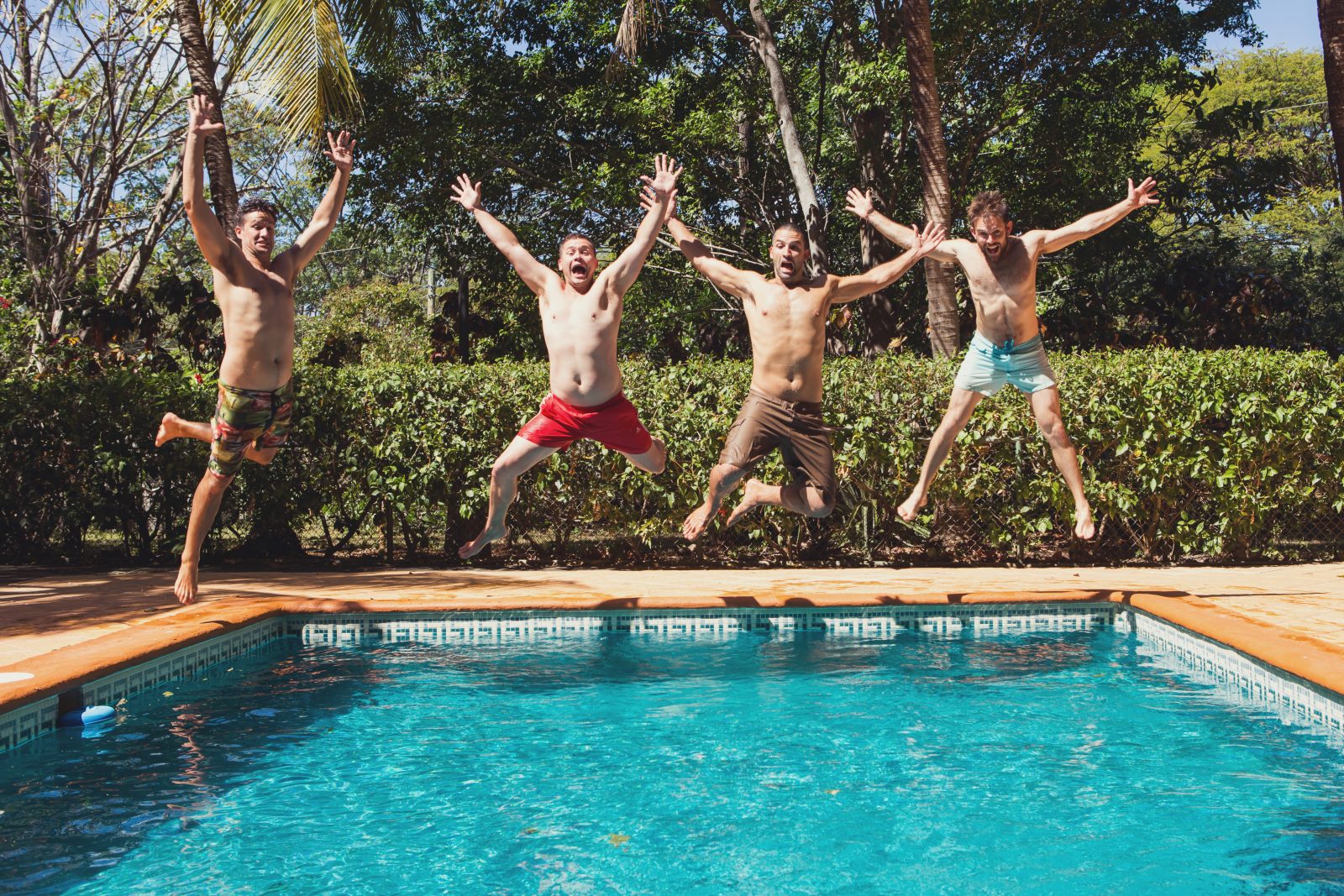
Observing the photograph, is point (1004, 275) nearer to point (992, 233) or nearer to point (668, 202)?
point (992, 233)

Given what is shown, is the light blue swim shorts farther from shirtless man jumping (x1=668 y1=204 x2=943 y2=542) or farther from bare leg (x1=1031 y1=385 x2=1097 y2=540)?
shirtless man jumping (x1=668 y1=204 x2=943 y2=542)

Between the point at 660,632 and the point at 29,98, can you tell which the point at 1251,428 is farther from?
the point at 29,98

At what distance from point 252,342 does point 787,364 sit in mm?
3037

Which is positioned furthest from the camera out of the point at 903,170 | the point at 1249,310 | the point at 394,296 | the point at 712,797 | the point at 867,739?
the point at 394,296

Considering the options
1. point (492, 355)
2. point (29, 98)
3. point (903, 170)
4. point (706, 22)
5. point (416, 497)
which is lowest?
point (416, 497)

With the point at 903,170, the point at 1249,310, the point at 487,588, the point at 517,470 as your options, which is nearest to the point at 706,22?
the point at 903,170

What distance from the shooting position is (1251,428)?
10047 mm

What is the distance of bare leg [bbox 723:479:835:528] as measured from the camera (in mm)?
6969

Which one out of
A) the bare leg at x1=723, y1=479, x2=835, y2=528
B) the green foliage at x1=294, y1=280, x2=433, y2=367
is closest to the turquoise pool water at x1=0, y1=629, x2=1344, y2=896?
the bare leg at x1=723, y1=479, x2=835, y2=528

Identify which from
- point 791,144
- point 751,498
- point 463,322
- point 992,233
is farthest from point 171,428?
point 463,322

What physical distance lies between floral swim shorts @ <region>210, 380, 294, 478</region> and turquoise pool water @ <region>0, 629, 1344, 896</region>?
125 centimetres

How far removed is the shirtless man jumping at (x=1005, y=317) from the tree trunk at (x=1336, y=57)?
18.5 feet

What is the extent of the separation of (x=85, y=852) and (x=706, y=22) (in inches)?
613

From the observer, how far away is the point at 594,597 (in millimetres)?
7812
